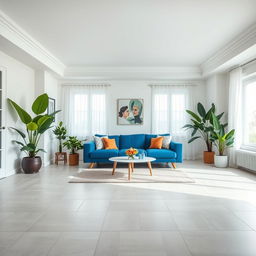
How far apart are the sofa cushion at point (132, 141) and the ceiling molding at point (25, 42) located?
109 inches

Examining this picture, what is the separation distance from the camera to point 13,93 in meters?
5.61

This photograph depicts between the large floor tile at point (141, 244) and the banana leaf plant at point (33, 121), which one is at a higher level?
the banana leaf plant at point (33, 121)

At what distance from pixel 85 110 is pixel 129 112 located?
1.42 metres

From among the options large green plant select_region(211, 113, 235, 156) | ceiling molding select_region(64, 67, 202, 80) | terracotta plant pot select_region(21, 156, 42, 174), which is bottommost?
terracotta plant pot select_region(21, 156, 42, 174)

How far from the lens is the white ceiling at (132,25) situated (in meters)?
3.69

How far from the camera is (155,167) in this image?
6.54 meters

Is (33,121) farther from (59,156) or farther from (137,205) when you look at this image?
(137,205)

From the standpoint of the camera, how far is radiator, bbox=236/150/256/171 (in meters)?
5.51

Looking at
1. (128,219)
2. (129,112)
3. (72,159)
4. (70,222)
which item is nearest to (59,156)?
(72,159)

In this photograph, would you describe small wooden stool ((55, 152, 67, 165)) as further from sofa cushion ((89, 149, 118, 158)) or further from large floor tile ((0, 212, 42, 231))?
large floor tile ((0, 212, 42, 231))

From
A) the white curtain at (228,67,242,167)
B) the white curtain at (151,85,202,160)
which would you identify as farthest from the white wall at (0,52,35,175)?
the white curtain at (228,67,242,167)

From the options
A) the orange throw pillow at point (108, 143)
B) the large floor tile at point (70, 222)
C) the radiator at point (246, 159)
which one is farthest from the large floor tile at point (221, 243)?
the orange throw pillow at point (108, 143)

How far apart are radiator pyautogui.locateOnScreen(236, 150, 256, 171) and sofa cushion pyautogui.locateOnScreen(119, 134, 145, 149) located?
8.63 feet

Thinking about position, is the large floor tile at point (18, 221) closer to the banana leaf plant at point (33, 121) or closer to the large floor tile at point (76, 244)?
the large floor tile at point (76, 244)
